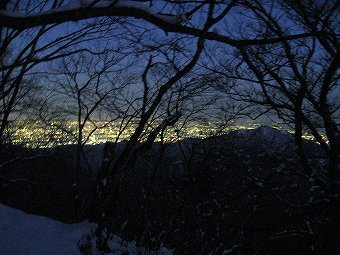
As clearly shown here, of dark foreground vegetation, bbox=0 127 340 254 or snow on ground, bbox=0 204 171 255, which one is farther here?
dark foreground vegetation, bbox=0 127 340 254

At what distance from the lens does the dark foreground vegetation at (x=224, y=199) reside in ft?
18.0

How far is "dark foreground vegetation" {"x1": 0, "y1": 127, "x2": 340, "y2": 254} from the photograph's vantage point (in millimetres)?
5473

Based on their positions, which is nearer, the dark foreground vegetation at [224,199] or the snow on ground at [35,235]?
the snow on ground at [35,235]

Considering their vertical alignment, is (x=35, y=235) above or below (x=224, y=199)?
above

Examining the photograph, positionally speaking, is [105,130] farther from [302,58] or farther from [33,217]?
[33,217]

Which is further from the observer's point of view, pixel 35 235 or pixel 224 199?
pixel 224 199

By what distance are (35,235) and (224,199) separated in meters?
13.6

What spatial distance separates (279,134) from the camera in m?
8.91

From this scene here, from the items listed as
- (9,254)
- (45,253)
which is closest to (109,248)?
(45,253)

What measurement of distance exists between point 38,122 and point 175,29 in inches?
553

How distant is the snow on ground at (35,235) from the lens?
267 cm

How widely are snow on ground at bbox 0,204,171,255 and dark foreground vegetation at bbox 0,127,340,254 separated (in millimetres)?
934

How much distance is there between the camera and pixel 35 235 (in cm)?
296

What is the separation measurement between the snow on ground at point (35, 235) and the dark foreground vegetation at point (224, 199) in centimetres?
93
